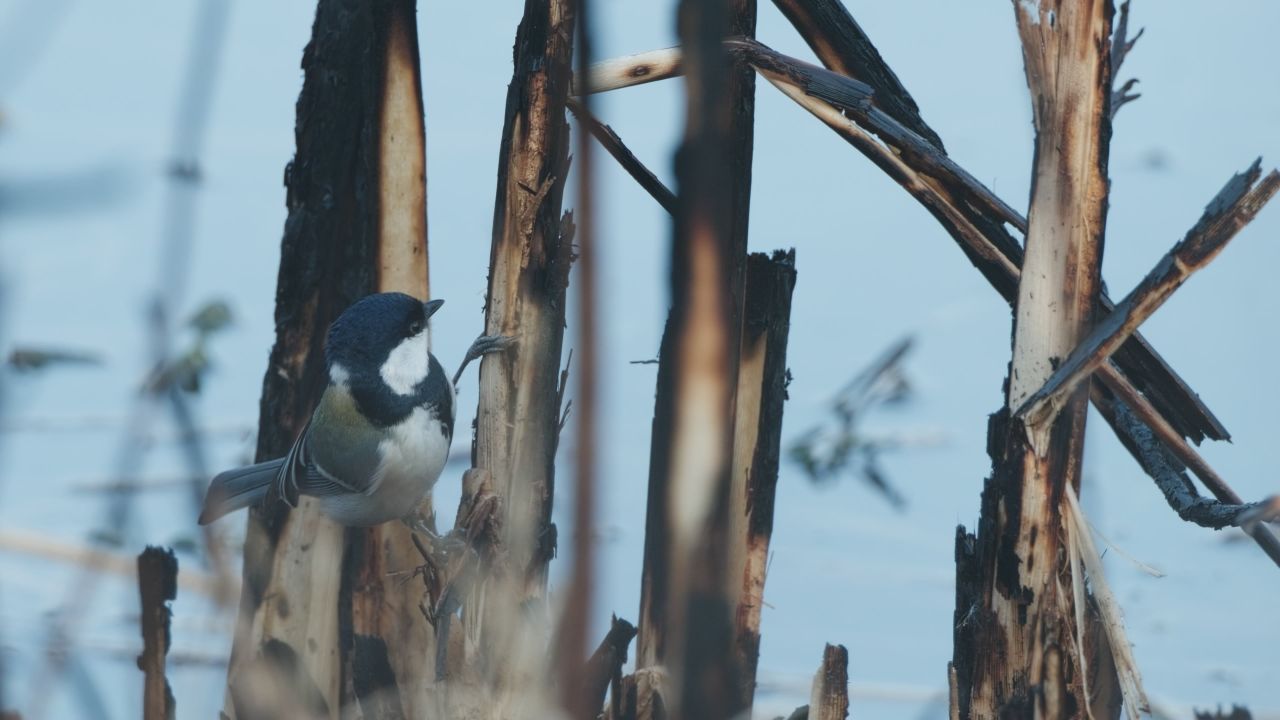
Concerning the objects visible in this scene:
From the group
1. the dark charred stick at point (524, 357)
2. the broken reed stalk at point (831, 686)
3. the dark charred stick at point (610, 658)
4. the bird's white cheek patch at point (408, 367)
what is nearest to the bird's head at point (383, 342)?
the bird's white cheek patch at point (408, 367)

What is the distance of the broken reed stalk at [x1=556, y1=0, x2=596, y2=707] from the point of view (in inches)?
9.7

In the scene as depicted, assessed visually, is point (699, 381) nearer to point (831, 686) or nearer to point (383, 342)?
point (831, 686)

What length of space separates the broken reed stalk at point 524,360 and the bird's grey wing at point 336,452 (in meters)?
0.51

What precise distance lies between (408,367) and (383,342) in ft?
0.66

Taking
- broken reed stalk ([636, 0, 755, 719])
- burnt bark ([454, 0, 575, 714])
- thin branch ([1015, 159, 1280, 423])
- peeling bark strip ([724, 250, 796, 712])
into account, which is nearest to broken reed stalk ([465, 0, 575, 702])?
burnt bark ([454, 0, 575, 714])

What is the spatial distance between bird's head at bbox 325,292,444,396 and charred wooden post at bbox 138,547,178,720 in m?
0.49

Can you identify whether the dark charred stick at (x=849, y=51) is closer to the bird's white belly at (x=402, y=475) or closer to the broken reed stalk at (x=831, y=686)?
the broken reed stalk at (x=831, y=686)

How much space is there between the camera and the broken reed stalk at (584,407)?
25 centimetres

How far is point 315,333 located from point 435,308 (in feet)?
0.58

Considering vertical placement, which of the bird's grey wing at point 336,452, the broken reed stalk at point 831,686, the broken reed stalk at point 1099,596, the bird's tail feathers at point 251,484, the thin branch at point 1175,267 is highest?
the thin branch at point 1175,267

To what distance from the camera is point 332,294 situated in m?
1.55

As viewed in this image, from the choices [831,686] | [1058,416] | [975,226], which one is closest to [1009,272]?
[975,226]

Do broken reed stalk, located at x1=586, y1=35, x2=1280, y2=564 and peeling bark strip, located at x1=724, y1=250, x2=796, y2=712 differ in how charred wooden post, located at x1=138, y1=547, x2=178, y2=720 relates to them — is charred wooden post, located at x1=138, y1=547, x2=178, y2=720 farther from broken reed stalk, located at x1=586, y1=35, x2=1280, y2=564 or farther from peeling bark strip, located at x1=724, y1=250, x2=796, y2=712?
broken reed stalk, located at x1=586, y1=35, x2=1280, y2=564

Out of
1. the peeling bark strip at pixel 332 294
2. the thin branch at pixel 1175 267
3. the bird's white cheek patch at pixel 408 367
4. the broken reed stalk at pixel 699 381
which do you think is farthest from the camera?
the bird's white cheek patch at pixel 408 367
